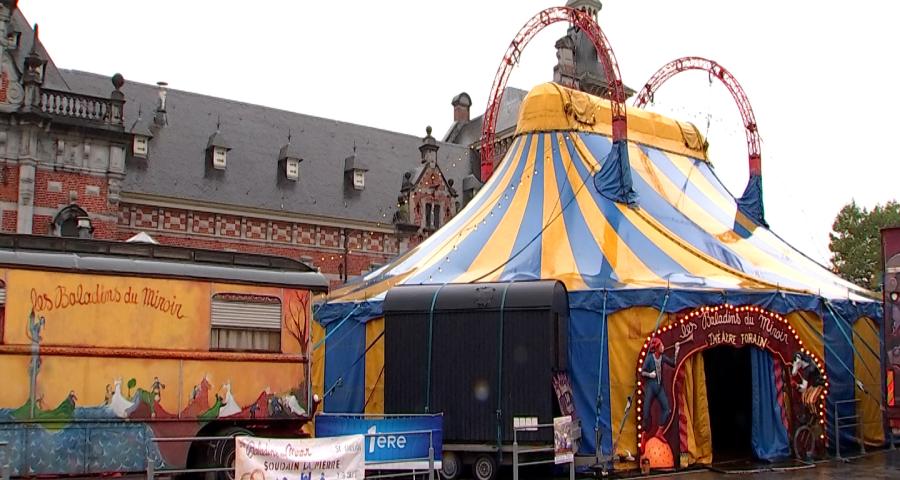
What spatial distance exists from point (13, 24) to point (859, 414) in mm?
22273

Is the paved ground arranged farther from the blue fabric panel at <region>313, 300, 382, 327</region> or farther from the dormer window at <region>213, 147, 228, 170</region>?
the dormer window at <region>213, 147, 228, 170</region>

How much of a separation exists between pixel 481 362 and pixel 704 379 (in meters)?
3.80

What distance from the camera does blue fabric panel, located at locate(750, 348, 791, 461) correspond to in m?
13.7

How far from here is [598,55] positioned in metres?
17.7

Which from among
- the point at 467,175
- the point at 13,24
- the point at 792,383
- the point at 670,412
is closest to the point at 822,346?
the point at 792,383

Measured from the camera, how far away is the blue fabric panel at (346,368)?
14.9 meters

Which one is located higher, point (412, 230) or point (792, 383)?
point (412, 230)

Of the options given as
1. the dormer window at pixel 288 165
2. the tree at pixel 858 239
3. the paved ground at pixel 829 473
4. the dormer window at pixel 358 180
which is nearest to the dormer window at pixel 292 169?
the dormer window at pixel 288 165

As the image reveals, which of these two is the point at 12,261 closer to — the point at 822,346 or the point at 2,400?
the point at 2,400

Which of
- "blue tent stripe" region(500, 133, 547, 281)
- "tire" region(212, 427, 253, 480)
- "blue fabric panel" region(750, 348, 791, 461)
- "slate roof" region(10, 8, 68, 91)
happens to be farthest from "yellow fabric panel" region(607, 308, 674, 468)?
"slate roof" region(10, 8, 68, 91)

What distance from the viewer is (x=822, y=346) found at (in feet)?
48.6

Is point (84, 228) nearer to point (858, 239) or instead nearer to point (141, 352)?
point (141, 352)

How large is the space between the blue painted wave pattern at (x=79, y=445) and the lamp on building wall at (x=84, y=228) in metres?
15.2

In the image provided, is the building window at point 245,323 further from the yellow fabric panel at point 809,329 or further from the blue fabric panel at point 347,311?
the yellow fabric panel at point 809,329
